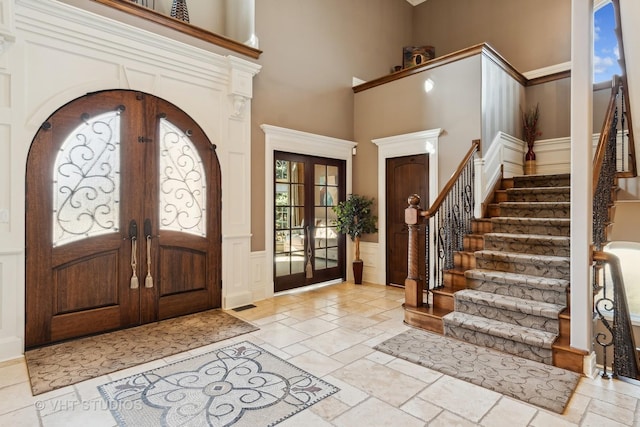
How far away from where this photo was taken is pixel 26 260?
124 inches

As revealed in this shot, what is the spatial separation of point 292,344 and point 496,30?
6506 millimetres

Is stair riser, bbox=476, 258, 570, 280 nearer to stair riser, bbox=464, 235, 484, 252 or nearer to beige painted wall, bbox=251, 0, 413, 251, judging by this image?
stair riser, bbox=464, 235, 484, 252

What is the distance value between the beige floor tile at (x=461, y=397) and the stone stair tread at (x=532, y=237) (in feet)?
6.73

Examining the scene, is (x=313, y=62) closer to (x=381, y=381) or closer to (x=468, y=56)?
(x=468, y=56)

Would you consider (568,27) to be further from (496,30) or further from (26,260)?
(26,260)

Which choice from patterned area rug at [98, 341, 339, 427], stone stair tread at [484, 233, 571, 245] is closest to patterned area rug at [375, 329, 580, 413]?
patterned area rug at [98, 341, 339, 427]

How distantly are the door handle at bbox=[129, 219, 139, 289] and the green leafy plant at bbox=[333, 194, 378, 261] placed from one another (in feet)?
10.1

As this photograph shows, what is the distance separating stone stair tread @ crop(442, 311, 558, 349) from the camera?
9.73 feet

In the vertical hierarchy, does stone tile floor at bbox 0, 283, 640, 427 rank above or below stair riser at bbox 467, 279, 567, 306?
below

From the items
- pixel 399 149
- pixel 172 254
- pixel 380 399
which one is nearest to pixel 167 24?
pixel 172 254

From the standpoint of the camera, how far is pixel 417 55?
246 inches

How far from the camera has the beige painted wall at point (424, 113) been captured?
4.81 metres

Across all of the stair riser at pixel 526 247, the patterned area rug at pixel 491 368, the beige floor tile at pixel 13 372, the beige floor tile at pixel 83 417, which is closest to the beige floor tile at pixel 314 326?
the patterned area rug at pixel 491 368

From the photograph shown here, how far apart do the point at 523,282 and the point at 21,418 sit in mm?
4124
